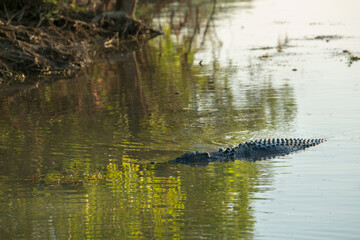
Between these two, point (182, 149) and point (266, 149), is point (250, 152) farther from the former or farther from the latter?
point (182, 149)

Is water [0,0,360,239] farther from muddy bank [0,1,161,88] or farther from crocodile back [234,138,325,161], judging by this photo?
muddy bank [0,1,161,88]

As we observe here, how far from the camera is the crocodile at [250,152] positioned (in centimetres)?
765

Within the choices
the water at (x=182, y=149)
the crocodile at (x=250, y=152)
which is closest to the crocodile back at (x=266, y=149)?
the crocodile at (x=250, y=152)

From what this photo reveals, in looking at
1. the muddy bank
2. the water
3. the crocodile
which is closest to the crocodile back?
the crocodile

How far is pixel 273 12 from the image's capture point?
100 feet

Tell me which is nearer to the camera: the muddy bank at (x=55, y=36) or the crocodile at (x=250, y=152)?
the crocodile at (x=250, y=152)

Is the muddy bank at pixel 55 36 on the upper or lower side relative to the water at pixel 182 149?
upper

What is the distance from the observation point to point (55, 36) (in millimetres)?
16859

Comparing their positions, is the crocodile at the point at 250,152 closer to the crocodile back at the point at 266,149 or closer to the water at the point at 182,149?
the crocodile back at the point at 266,149

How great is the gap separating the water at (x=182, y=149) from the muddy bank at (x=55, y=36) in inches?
29.3

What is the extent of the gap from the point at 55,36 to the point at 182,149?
9492 mm

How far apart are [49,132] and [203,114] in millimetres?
2421

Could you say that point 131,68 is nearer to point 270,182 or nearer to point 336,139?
point 336,139

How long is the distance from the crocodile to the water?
0.15 meters
